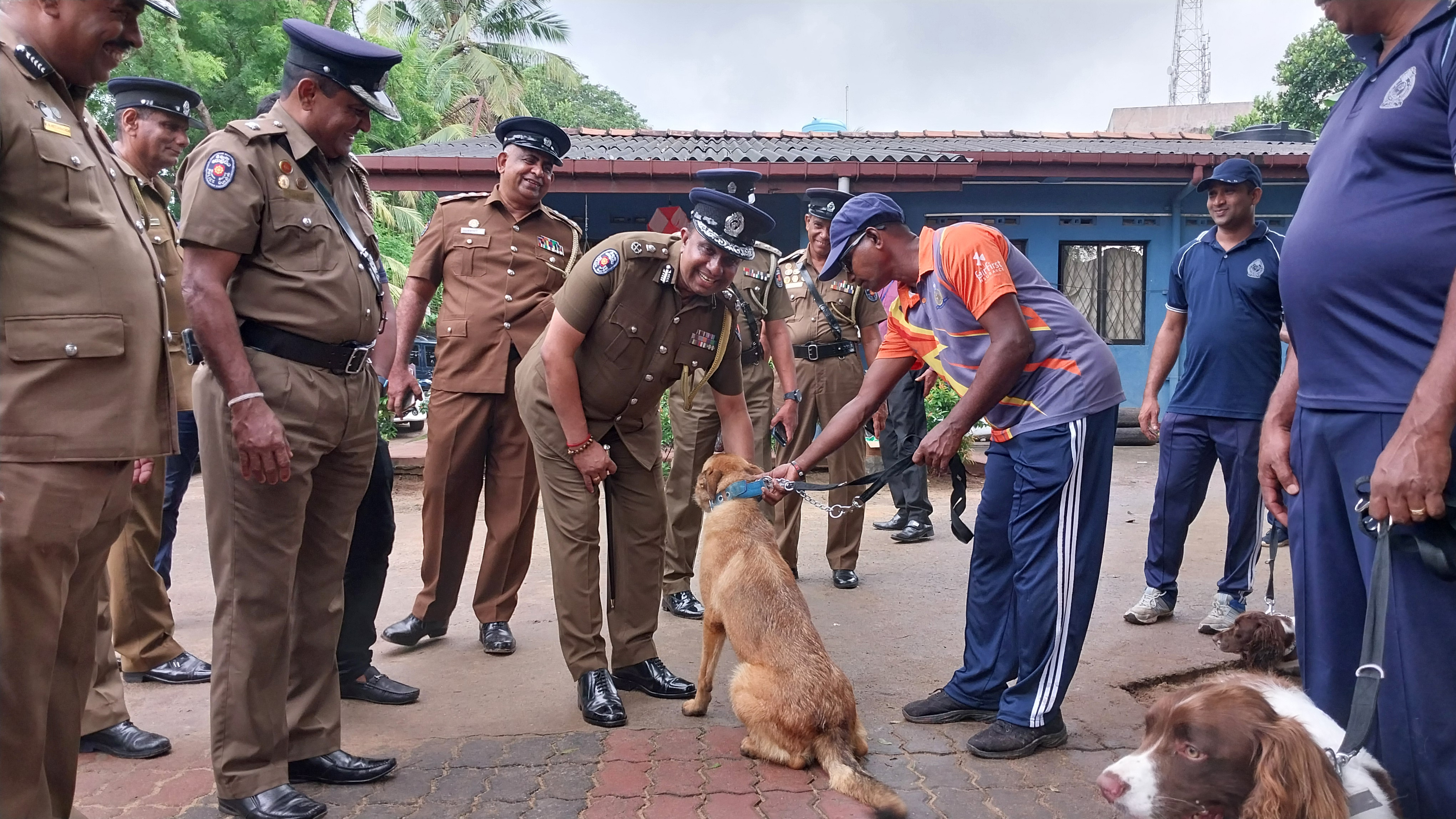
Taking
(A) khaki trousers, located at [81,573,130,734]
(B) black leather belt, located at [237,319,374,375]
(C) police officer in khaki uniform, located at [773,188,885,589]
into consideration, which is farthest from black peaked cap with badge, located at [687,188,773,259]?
(C) police officer in khaki uniform, located at [773,188,885,589]

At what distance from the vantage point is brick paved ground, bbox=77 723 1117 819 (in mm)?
3033

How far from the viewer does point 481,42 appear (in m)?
31.5

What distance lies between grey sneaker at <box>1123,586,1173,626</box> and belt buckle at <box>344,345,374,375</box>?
4134mm

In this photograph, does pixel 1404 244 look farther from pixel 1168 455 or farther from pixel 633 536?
pixel 1168 455

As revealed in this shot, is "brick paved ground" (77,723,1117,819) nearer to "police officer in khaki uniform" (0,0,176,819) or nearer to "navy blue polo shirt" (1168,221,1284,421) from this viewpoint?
"police officer in khaki uniform" (0,0,176,819)

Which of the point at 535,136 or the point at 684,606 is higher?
the point at 535,136

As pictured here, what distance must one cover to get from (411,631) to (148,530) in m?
1.26

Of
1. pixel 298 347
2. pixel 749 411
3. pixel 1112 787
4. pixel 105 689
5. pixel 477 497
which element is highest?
pixel 298 347

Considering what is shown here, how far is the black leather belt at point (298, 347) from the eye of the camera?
2.94 metres

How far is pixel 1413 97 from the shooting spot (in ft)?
6.68

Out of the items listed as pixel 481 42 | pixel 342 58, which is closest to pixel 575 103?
pixel 481 42

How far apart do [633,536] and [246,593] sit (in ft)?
5.27

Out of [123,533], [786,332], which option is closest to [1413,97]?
[786,332]

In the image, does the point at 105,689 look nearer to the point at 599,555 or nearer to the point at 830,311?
the point at 599,555
